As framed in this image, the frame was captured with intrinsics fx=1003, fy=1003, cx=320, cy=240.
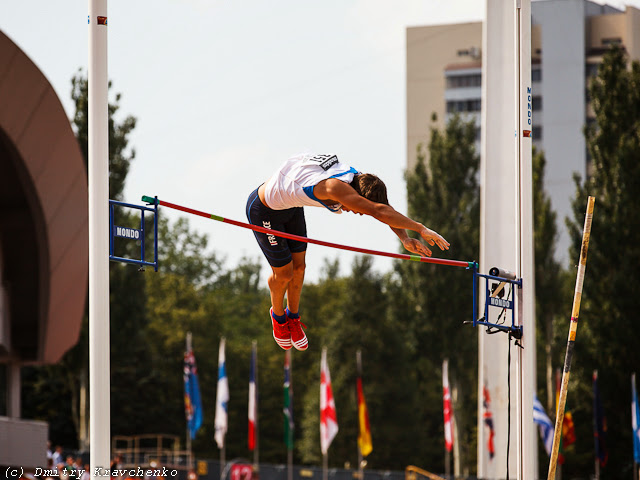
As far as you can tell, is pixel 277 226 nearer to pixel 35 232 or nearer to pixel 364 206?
pixel 364 206

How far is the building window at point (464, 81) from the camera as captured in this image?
64.0 meters

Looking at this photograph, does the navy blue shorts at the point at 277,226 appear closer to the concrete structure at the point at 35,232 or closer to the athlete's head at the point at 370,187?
the athlete's head at the point at 370,187

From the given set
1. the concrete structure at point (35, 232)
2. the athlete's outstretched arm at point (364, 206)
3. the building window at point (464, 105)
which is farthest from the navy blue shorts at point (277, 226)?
the building window at point (464, 105)

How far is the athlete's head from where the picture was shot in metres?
6.33

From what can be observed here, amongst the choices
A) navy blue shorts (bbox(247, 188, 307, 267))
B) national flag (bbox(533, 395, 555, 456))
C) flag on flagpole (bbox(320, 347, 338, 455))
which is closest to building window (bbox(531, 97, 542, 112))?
flag on flagpole (bbox(320, 347, 338, 455))

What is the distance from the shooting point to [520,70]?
7945mm

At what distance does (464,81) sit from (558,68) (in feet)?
32.9

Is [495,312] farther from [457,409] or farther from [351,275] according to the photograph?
[351,275]

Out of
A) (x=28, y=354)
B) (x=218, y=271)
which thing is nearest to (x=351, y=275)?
(x=28, y=354)

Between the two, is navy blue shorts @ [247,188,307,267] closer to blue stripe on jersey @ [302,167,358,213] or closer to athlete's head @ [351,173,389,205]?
blue stripe on jersey @ [302,167,358,213]

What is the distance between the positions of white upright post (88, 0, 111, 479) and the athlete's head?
5.31 ft

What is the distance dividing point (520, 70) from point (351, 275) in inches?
962

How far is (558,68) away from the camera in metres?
55.3

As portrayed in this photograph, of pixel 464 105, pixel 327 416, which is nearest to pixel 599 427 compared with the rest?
pixel 327 416
